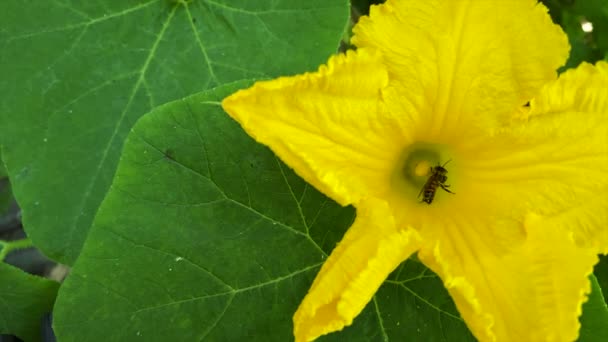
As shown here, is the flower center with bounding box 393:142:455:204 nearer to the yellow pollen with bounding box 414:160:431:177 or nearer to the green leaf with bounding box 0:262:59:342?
the yellow pollen with bounding box 414:160:431:177

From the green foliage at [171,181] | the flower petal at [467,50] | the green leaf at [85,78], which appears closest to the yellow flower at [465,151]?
the flower petal at [467,50]

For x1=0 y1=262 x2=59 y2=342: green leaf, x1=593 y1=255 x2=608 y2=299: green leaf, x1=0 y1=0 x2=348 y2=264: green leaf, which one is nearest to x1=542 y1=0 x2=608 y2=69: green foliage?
x1=593 y1=255 x2=608 y2=299: green leaf

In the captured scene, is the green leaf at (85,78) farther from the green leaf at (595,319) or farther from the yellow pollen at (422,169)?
the green leaf at (595,319)

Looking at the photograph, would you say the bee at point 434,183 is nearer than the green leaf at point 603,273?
Yes

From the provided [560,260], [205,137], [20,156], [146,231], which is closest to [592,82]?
[560,260]

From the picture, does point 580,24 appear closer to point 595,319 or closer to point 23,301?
point 595,319

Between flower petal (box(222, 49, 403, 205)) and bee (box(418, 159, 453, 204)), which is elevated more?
flower petal (box(222, 49, 403, 205))

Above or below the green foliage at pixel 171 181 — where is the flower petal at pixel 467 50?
above
